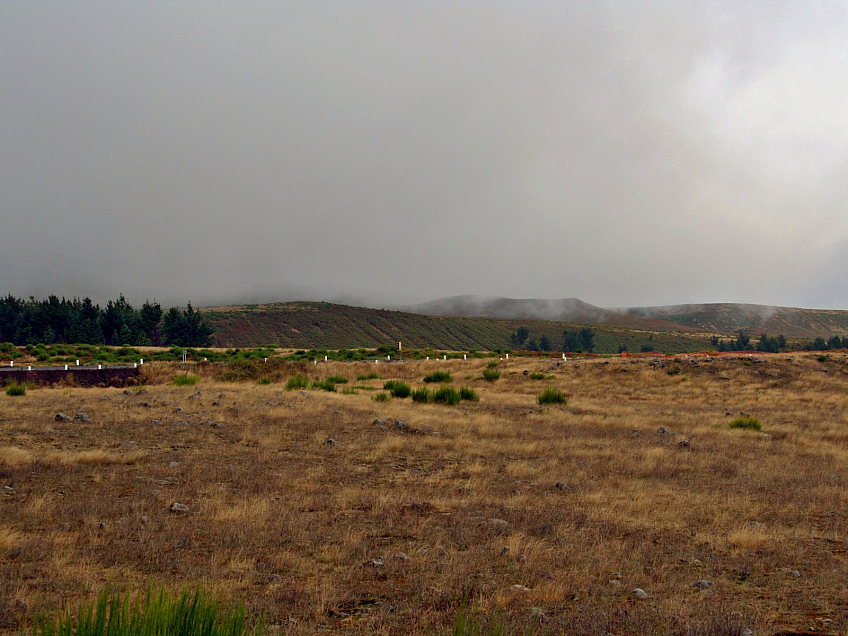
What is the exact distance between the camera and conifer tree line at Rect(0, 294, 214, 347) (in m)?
82.2

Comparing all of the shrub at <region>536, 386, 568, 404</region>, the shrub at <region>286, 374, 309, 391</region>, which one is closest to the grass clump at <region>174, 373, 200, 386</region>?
the shrub at <region>286, 374, 309, 391</region>

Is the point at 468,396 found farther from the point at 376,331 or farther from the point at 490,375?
the point at 376,331

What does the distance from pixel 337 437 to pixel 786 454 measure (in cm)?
992

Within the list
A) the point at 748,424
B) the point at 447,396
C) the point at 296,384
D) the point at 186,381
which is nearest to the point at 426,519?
the point at 748,424

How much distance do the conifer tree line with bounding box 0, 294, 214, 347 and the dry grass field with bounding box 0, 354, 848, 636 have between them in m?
79.1

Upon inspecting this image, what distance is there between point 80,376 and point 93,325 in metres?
70.8

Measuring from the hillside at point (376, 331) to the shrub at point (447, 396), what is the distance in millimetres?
108644

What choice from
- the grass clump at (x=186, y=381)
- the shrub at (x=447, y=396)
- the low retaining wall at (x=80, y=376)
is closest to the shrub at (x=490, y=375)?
the shrub at (x=447, y=396)

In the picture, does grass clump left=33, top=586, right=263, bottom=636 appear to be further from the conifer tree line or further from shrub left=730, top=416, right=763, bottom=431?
the conifer tree line

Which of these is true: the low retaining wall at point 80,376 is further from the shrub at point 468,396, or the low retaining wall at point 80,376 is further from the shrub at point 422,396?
the shrub at point 468,396

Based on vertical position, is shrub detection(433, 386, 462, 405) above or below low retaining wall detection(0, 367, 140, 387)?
above

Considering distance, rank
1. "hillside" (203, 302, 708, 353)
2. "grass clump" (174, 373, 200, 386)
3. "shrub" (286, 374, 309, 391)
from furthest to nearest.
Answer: "hillside" (203, 302, 708, 353) < "grass clump" (174, 373, 200, 386) < "shrub" (286, 374, 309, 391)

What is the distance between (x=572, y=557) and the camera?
18.4ft

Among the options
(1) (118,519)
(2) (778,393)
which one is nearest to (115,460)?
(1) (118,519)
